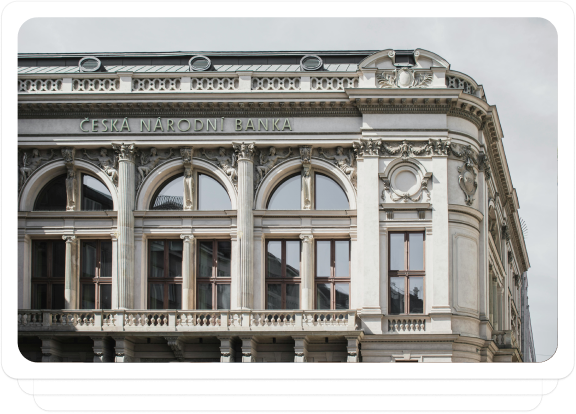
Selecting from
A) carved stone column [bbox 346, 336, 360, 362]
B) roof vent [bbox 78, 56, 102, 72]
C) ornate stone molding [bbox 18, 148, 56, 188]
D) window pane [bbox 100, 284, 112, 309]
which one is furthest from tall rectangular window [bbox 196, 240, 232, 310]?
roof vent [bbox 78, 56, 102, 72]

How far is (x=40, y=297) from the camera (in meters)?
35.1

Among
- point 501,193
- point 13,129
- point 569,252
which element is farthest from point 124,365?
point 501,193

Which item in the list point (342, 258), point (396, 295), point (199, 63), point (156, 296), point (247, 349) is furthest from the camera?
point (199, 63)

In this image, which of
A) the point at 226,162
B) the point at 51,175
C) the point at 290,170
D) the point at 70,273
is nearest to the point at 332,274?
the point at 290,170

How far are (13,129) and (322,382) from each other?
31.1 feet

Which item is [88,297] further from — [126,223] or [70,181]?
[70,181]

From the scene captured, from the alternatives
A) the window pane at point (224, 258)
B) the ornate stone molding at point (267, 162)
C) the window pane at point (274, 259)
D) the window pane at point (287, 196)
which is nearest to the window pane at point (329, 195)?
the window pane at point (287, 196)

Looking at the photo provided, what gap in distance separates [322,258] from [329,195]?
2.22 m

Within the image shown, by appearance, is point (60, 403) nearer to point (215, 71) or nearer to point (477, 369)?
point (477, 369)

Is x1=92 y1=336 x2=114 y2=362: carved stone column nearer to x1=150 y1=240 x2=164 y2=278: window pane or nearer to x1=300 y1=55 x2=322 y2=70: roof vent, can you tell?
x1=150 y1=240 x2=164 y2=278: window pane

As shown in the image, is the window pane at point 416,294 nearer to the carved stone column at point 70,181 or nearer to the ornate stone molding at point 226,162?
the ornate stone molding at point 226,162

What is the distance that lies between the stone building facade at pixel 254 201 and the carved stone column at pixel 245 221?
0.05 meters

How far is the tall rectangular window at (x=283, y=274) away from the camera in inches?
1383

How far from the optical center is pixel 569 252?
23.3 m
